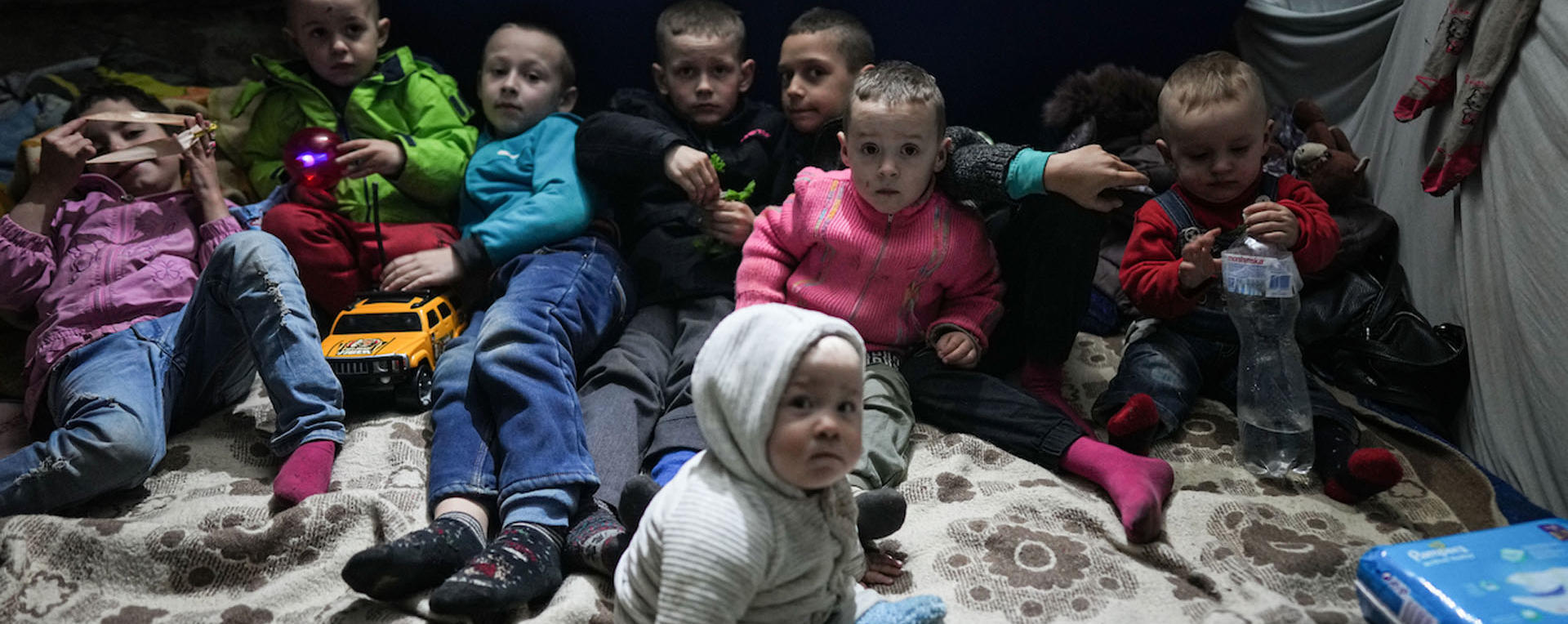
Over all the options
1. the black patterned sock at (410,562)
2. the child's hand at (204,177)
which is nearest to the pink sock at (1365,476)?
the black patterned sock at (410,562)

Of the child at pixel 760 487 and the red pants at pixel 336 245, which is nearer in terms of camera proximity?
the child at pixel 760 487

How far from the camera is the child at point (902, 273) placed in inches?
69.5

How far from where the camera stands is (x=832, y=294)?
74.2 inches

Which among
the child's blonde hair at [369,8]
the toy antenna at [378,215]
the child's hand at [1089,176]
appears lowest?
the toy antenna at [378,215]

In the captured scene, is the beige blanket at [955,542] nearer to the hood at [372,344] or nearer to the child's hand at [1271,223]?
the hood at [372,344]

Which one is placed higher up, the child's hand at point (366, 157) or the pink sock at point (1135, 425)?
the child's hand at point (366, 157)

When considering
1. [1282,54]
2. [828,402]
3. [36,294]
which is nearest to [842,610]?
[828,402]

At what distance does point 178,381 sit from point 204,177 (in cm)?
43

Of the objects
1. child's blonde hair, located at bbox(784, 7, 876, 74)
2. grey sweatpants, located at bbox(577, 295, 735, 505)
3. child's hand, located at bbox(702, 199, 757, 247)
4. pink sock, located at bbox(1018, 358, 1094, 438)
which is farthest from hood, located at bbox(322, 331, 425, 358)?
pink sock, located at bbox(1018, 358, 1094, 438)

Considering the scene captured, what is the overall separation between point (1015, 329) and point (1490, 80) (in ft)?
2.85

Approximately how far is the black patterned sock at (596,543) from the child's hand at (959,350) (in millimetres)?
615

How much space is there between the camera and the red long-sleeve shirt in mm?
1781

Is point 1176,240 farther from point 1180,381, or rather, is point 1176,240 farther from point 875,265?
point 875,265

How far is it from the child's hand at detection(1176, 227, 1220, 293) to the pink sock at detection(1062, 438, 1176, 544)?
0.29 metres
